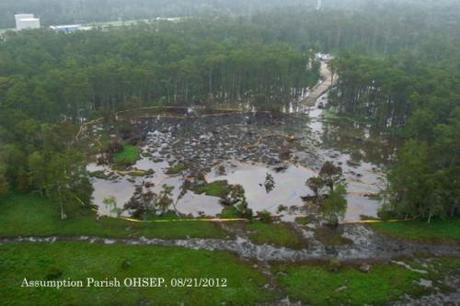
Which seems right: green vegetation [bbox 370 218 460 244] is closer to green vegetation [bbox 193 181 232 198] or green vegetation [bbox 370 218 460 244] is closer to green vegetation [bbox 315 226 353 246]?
green vegetation [bbox 315 226 353 246]

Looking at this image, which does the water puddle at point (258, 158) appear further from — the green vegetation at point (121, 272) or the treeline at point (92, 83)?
the green vegetation at point (121, 272)

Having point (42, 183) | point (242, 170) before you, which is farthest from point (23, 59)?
point (242, 170)

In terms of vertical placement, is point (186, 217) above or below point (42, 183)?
below

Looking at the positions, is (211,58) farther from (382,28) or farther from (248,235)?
(382,28)

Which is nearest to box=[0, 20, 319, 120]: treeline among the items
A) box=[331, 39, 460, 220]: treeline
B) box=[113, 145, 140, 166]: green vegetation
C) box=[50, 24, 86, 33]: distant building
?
box=[331, 39, 460, 220]: treeline

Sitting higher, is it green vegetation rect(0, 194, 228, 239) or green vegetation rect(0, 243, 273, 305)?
green vegetation rect(0, 194, 228, 239)

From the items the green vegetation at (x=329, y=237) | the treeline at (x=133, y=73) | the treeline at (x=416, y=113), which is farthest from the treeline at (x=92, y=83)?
the green vegetation at (x=329, y=237)
